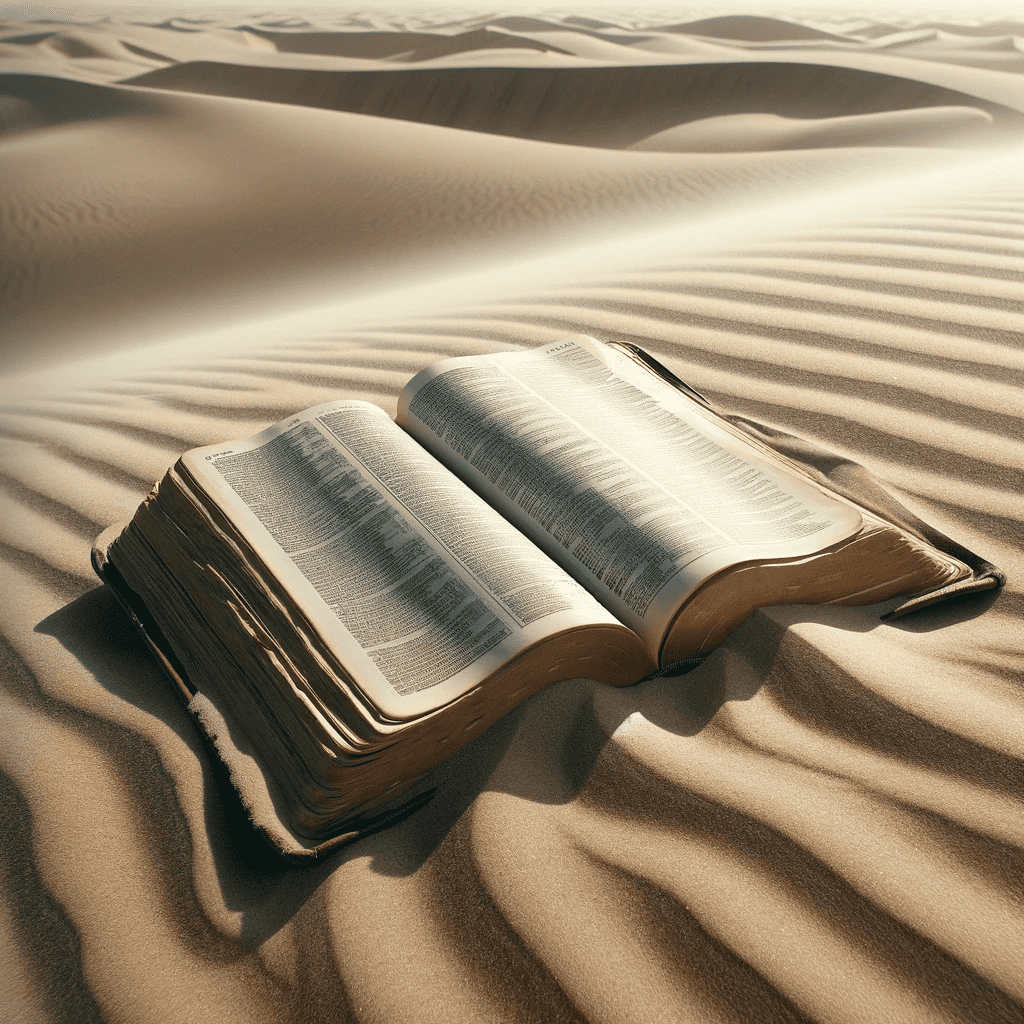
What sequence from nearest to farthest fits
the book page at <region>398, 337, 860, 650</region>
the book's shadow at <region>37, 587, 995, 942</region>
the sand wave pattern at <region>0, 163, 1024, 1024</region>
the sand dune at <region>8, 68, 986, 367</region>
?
the sand wave pattern at <region>0, 163, 1024, 1024</region> → the book's shadow at <region>37, 587, 995, 942</region> → the book page at <region>398, 337, 860, 650</region> → the sand dune at <region>8, 68, 986, 367</region>

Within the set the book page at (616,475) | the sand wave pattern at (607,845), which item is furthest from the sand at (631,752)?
the book page at (616,475)

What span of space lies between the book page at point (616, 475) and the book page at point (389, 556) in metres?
0.07

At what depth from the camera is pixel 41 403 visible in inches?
99.2

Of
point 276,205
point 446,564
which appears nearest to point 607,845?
point 446,564

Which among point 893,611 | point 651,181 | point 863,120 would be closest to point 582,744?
point 893,611

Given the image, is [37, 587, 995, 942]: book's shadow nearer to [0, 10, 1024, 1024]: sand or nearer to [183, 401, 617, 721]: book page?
[0, 10, 1024, 1024]: sand

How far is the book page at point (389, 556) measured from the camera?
1.01 m

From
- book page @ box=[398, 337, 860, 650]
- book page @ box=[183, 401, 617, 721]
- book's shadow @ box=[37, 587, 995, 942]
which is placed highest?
book page @ box=[398, 337, 860, 650]

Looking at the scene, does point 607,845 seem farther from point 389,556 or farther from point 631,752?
point 389,556

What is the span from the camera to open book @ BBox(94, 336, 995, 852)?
100cm

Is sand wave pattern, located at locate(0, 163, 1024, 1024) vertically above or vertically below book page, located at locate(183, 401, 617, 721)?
below

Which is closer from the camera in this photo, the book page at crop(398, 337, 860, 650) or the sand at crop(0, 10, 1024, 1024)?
the sand at crop(0, 10, 1024, 1024)

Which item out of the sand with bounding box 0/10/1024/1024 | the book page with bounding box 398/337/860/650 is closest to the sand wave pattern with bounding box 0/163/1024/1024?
the sand with bounding box 0/10/1024/1024

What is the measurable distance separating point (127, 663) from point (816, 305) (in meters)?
1.91
